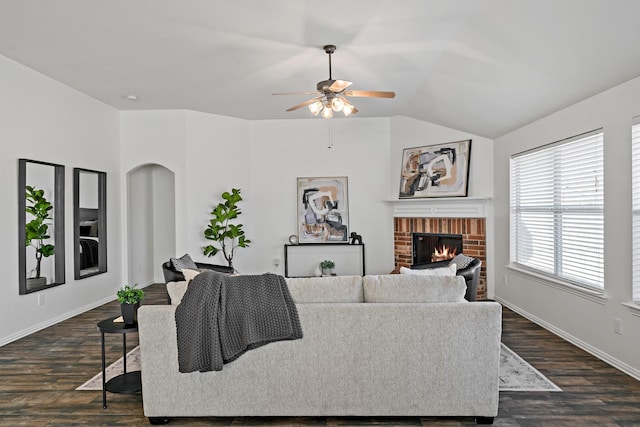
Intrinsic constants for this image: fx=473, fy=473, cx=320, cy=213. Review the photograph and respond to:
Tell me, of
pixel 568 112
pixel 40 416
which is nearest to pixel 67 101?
pixel 40 416

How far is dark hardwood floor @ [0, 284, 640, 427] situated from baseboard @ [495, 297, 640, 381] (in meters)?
0.06

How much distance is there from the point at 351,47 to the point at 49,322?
14.5ft

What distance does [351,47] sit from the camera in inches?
174

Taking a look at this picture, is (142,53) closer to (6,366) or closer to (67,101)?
(67,101)

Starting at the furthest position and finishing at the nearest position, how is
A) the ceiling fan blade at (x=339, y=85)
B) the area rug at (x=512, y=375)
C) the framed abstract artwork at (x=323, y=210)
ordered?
the framed abstract artwork at (x=323, y=210)
the ceiling fan blade at (x=339, y=85)
the area rug at (x=512, y=375)

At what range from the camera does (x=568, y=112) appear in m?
4.53

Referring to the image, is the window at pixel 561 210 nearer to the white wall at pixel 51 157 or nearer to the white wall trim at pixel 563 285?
the white wall trim at pixel 563 285

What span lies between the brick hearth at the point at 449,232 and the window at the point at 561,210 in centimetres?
68

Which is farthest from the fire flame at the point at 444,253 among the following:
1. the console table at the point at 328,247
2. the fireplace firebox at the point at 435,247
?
the console table at the point at 328,247

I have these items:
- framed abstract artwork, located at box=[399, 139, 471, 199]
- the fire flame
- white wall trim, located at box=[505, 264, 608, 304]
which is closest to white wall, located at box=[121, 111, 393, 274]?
framed abstract artwork, located at box=[399, 139, 471, 199]

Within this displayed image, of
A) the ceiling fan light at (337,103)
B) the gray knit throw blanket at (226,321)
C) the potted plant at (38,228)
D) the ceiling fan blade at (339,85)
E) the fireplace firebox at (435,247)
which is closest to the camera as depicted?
the gray knit throw blanket at (226,321)

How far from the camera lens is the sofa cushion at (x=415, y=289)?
2.85 metres

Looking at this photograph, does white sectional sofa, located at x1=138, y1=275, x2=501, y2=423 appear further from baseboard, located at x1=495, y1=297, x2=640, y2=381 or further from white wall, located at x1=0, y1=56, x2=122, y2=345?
white wall, located at x1=0, y1=56, x2=122, y2=345

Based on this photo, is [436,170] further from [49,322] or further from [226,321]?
[49,322]
